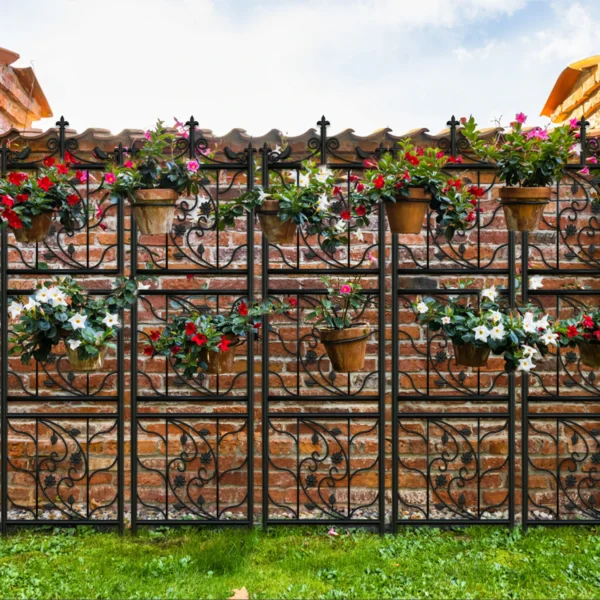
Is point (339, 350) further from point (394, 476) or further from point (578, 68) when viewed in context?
point (578, 68)

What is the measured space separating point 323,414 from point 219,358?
0.58m

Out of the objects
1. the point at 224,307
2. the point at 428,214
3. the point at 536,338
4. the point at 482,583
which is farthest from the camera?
→ the point at 224,307

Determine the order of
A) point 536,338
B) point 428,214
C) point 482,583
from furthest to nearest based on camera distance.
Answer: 1. point 428,214
2. point 536,338
3. point 482,583

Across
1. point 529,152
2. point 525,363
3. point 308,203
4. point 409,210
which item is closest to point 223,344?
point 308,203

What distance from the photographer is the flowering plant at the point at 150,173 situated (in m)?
2.86

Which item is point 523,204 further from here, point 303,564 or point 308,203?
point 303,564

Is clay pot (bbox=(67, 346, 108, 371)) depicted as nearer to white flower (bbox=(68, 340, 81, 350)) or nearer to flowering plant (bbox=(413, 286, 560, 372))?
white flower (bbox=(68, 340, 81, 350))

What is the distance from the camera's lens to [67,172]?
2.98m

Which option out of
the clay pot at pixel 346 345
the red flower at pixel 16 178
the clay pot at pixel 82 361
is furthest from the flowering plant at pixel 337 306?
the red flower at pixel 16 178

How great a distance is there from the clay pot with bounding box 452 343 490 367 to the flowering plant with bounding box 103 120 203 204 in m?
1.40

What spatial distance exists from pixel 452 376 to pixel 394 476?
546 mm

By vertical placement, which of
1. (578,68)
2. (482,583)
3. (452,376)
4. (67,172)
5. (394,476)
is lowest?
(482,583)

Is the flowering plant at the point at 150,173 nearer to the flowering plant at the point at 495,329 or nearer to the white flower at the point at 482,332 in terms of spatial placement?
the flowering plant at the point at 495,329

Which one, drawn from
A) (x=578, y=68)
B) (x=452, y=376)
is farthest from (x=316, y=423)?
(x=578, y=68)
